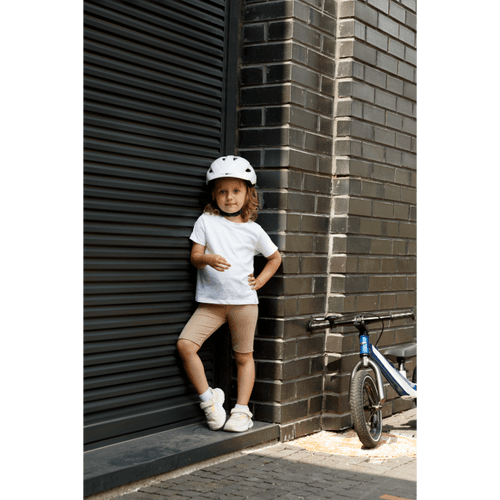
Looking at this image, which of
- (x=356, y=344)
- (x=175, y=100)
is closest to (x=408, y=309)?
(x=356, y=344)

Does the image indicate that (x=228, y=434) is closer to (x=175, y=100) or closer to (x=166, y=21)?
(x=175, y=100)

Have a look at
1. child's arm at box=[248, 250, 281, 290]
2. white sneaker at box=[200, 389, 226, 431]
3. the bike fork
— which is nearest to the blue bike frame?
the bike fork

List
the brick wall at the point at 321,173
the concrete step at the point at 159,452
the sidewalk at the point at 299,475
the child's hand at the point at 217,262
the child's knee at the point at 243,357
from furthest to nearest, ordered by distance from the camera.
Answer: the brick wall at the point at 321,173, the child's knee at the point at 243,357, the child's hand at the point at 217,262, the sidewalk at the point at 299,475, the concrete step at the point at 159,452

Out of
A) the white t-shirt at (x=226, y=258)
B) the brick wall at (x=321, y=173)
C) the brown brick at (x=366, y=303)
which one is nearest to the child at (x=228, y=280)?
the white t-shirt at (x=226, y=258)

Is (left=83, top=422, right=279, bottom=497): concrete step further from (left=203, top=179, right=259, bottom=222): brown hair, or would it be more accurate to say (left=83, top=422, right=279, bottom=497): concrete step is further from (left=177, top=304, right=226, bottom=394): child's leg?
(left=203, top=179, right=259, bottom=222): brown hair

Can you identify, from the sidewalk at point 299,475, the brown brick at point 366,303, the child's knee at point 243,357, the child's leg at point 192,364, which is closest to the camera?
the sidewalk at point 299,475

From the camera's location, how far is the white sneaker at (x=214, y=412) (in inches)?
193

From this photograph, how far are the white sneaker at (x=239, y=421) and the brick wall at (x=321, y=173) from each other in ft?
0.84

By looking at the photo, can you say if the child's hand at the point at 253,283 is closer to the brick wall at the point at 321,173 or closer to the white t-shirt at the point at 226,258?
the white t-shirt at the point at 226,258

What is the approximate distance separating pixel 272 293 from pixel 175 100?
150 centimetres

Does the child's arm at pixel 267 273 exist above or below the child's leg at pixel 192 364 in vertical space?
above

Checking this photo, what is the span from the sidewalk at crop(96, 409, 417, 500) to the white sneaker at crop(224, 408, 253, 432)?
0.16m

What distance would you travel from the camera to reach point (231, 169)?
4887 millimetres

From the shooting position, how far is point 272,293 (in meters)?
5.28
